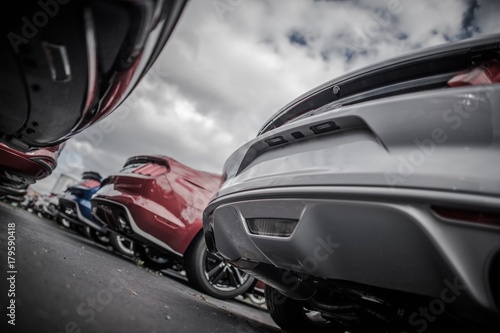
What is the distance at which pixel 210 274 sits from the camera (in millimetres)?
3104

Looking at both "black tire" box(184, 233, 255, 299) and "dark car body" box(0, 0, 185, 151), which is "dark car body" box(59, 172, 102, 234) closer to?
"black tire" box(184, 233, 255, 299)

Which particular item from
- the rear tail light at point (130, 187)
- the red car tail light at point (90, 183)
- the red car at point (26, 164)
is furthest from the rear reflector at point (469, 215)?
the red car tail light at point (90, 183)

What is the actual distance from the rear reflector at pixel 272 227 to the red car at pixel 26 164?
79.0 inches

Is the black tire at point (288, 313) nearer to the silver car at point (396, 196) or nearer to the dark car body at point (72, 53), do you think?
the silver car at point (396, 196)

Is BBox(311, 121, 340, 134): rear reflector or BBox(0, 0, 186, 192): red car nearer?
BBox(0, 0, 186, 192): red car

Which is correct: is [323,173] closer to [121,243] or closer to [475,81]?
[475,81]

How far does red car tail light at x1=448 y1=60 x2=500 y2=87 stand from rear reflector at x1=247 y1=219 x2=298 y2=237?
0.80 m

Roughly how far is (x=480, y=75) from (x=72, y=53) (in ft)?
4.35

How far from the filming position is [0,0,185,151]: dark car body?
0.82 metres

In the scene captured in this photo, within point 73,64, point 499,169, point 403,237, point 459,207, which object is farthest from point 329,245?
point 73,64

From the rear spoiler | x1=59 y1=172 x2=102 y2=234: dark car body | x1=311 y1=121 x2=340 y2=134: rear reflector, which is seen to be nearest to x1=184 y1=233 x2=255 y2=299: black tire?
the rear spoiler

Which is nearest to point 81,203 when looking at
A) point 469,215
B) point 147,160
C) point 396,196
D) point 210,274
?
point 147,160

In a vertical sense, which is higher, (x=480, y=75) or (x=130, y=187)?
(x=480, y=75)

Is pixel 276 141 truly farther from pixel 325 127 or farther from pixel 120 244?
pixel 120 244
